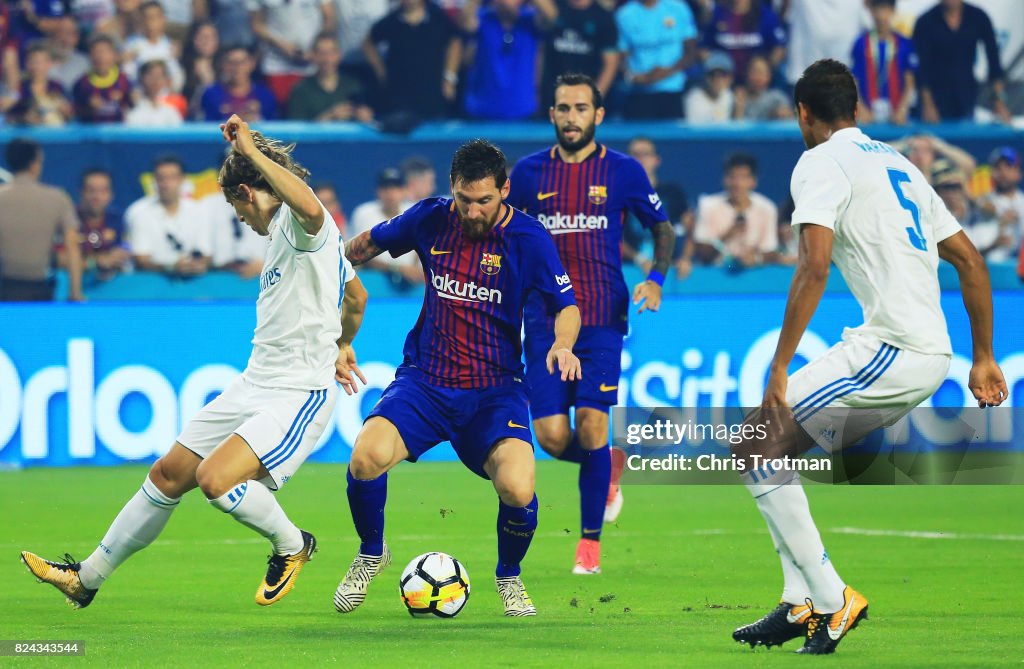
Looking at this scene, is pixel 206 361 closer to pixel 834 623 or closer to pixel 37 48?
pixel 37 48

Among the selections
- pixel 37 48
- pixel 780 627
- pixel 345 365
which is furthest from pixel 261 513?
pixel 37 48

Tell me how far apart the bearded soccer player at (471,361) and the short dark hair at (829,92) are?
4.87ft

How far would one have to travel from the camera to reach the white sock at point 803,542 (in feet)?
19.9

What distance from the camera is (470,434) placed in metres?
7.33

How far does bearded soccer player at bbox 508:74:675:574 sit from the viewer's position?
9.09 meters

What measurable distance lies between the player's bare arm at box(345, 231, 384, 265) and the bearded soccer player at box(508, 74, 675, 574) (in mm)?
1795

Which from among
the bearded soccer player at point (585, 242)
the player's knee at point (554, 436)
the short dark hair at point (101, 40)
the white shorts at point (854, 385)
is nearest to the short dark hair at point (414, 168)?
the short dark hair at point (101, 40)

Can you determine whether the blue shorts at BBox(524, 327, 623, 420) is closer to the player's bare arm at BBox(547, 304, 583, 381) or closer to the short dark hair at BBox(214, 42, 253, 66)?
the player's bare arm at BBox(547, 304, 583, 381)

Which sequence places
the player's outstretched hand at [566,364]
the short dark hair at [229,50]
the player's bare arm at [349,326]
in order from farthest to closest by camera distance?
the short dark hair at [229,50], the player's bare arm at [349,326], the player's outstretched hand at [566,364]

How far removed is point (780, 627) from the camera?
629 centimetres

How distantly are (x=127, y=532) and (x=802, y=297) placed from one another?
3.11 m

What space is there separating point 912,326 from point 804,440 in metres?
0.60

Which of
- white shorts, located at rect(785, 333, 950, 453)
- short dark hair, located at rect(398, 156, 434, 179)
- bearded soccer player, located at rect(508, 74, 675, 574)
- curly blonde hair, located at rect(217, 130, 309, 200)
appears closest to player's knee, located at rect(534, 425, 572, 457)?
bearded soccer player, located at rect(508, 74, 675, 574)

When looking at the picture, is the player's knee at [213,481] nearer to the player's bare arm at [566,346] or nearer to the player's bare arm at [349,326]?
the player's bare arm at [349,326]
